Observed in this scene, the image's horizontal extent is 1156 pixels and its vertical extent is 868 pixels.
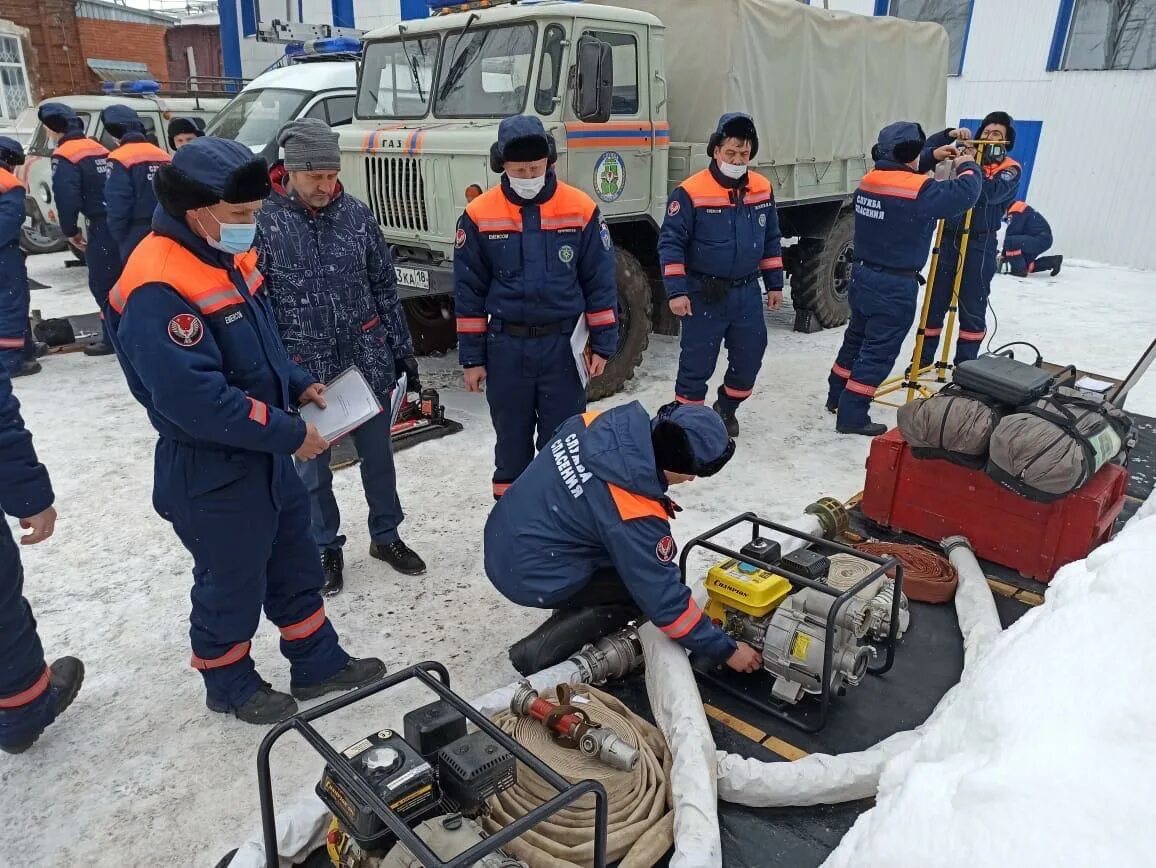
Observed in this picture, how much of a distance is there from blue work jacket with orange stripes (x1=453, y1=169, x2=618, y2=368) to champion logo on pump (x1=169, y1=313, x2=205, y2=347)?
1.69 meters

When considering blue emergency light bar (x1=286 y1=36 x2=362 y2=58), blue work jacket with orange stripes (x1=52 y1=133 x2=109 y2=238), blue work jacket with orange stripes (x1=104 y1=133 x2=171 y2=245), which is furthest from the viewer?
blue emergency light bar (x1=286 y1=36 x2=362 y2=58)

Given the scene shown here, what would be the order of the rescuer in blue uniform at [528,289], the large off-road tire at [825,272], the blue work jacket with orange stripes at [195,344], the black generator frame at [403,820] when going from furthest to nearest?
1. the large off-road tire at [825,272]
2. the rescuer in blue uniform at [528,289]
3. the blue work jacket with orange stripes at [195,344]
4. the black generator frame at [403,820]

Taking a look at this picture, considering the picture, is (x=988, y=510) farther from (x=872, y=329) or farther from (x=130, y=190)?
(x=130, y=190)

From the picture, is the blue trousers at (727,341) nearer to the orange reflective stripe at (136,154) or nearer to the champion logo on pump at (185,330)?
the champion logo on pump at (185,330)

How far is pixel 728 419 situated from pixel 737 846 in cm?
333

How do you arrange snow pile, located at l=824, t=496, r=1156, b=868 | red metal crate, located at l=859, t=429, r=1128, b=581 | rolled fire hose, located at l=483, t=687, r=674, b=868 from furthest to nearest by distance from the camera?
1. red metal crate, located at l=859, t=429, r=1128, b=581
2. rolled fire hose, located at l=483, t=687, r=674, b=868
3. snow pile, located at l=824, t=496, r=1156, b=868

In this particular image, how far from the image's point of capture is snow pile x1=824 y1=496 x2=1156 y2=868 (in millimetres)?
999

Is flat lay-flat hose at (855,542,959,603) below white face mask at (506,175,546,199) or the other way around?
below

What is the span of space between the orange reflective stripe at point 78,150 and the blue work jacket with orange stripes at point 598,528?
581 cm

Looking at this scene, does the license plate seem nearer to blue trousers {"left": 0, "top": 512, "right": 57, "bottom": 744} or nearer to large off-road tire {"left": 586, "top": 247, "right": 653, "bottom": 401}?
large off-road tire {"left": 586, "top": 247, "right": 653, "bottom": 401}

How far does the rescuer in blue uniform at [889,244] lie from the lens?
4.87 m

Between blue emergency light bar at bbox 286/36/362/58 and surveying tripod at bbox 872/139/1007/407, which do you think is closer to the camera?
surveying tripod at bbox 872/139/1007/407

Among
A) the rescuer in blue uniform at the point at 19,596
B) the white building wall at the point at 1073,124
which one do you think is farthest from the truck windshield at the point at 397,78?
the white building wall at the point at 1073,124

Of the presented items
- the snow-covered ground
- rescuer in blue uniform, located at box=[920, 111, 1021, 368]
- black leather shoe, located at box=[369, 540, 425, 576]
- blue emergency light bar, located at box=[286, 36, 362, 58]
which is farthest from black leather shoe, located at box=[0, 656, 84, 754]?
blue emergency light bar, located at box=[286, 36, 362, 58]
